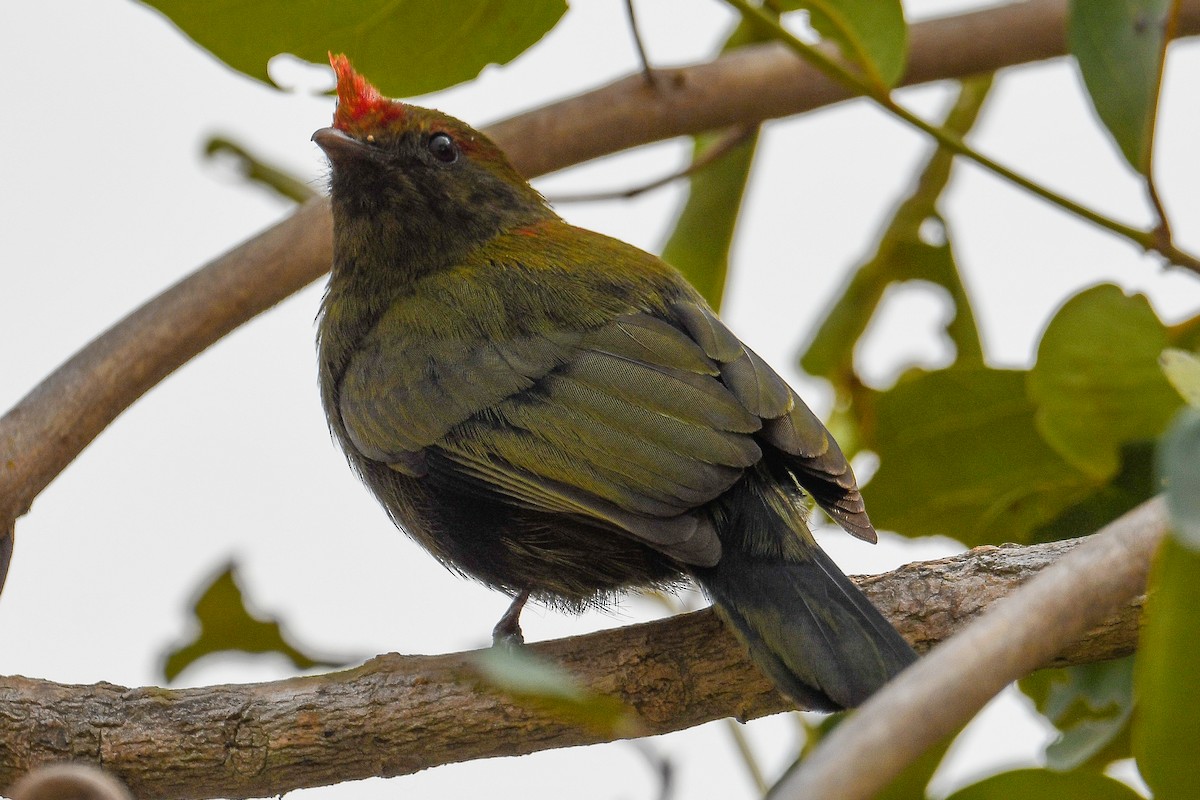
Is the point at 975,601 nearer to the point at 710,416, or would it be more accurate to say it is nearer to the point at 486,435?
the point at 710,416

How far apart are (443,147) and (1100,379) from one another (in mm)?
1821

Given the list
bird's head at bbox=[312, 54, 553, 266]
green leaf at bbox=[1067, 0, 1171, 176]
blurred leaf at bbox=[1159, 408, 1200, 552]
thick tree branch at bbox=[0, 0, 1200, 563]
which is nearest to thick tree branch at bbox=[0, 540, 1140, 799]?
thick tree branch at bbox=[0, 0, 1200, 563]

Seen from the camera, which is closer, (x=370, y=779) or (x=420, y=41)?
(x=370, y=779)

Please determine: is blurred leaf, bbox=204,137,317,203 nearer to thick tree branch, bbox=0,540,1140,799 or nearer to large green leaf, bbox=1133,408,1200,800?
thick tree branch, bbox=0,540,1140,799

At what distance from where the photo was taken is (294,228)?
11.4 feet

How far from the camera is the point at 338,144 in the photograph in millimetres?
3619

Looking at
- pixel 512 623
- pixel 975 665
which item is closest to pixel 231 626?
pixel 512 623

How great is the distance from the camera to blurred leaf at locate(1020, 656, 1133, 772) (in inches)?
114

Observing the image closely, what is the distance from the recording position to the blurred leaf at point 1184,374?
83.6 inches

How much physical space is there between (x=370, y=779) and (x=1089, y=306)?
70.6 inches

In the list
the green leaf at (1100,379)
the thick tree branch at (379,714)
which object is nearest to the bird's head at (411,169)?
the thick tree branch at (379,714)

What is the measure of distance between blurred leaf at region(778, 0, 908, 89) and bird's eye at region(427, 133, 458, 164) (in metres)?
1.15

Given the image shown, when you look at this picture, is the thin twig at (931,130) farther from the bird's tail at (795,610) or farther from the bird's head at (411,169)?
the bird's head at (411,169)

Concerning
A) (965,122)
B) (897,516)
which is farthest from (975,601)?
(965,122)
